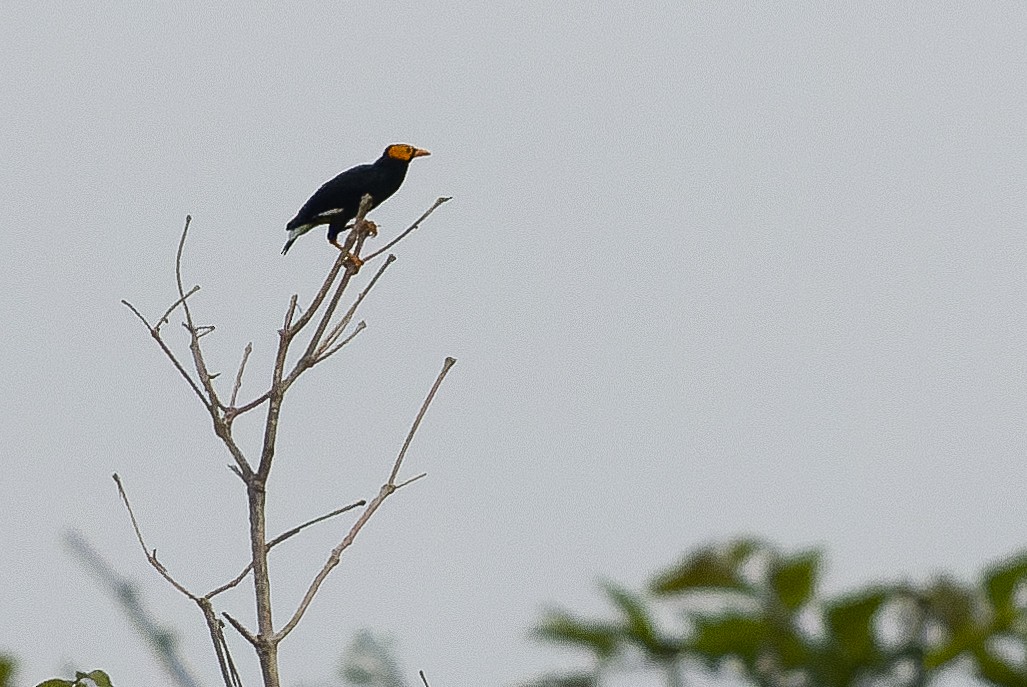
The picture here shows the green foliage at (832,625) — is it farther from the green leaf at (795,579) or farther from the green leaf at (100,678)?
the green leaf at (100,678)

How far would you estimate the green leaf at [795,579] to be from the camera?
25.3 inches

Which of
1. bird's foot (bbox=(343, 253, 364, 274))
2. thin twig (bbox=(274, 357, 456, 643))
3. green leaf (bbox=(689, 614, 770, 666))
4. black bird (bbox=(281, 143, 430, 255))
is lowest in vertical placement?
green leaf (bbox=(689, 614, 770, 666))

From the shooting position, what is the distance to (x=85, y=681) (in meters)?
1.76

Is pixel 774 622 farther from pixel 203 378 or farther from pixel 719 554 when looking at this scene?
pixel 203 378

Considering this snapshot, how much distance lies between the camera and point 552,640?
73cm

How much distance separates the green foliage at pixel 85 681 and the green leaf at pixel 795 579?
1.27 m

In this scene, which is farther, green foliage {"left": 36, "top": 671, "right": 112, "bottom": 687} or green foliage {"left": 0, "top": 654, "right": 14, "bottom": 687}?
green foliage {"left": 36, "top": 671, "right": 112, "bottom": 687}

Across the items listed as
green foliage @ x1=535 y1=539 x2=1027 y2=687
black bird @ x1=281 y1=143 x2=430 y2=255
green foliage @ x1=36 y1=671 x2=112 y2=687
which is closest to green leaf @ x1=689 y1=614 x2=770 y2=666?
green foliage @ x1=535 y1=539 x2=1027 y2=687

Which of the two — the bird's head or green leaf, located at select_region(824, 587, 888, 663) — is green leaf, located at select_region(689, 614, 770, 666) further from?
the bird's head

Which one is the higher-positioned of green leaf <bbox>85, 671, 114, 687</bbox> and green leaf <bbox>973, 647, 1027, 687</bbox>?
green leaf <bbox>85, 671, 114, 687</bbox>

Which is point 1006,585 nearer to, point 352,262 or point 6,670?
point 6,670

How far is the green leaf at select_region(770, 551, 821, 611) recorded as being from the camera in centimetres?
64

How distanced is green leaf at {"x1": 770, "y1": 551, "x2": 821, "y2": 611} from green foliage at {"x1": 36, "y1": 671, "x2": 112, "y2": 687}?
1.27 m

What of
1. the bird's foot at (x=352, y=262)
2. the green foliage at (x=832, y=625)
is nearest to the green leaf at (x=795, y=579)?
the green foliage at (x=832, y=625)
